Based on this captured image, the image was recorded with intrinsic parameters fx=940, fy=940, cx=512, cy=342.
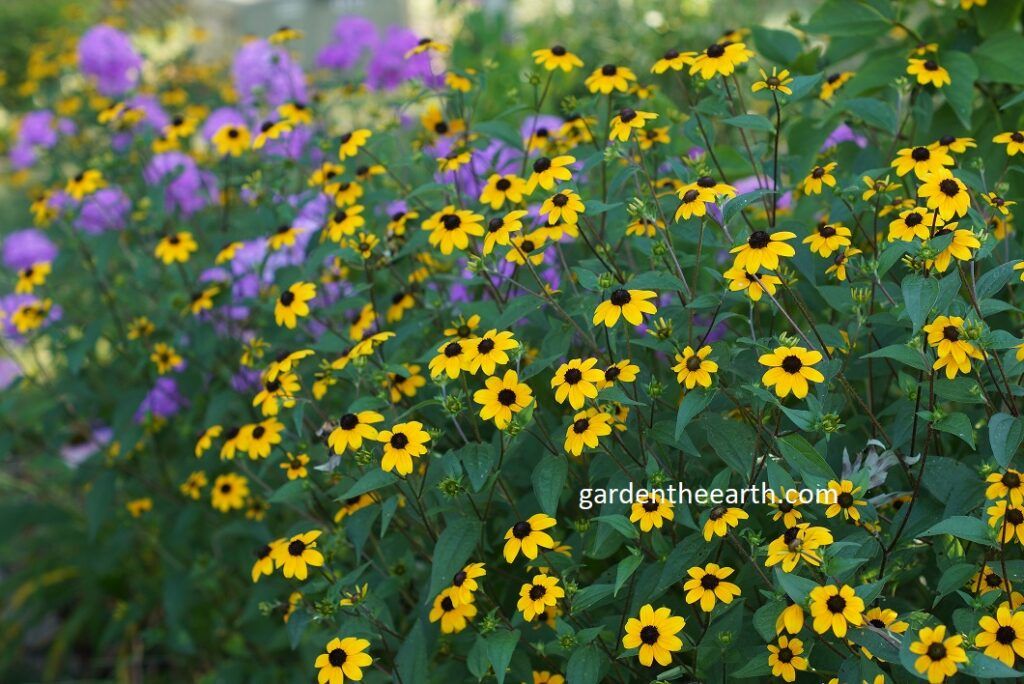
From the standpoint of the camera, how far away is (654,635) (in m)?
1.30

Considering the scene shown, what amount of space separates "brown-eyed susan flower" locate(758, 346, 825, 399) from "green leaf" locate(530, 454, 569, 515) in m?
0.35

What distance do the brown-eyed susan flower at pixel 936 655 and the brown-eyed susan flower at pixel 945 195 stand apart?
2.02 feet

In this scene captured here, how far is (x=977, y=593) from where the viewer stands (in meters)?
1.34

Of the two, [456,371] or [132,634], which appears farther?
[132,634]

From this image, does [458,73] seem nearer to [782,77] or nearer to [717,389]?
[782,77]

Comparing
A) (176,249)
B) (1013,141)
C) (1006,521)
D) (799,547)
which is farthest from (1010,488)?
(176,249)

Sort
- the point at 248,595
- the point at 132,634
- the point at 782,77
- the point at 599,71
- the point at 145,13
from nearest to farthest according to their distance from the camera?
the point at 782,77
the point at 599,71
the point at 248,595
the point at 132,634
the point at 145,13

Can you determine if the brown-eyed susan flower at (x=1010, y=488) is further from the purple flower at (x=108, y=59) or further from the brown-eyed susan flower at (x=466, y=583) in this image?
the purple flower at (x=108, y=59)

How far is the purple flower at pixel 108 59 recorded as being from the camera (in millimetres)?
3461

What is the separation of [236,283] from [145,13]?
8701 millimetres

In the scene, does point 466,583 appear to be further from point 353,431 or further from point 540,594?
point 353,431

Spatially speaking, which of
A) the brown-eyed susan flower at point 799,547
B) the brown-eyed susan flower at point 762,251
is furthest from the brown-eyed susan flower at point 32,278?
the brown-eyed susan flower at point 799,547

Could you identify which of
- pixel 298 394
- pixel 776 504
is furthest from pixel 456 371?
pixel 298 394

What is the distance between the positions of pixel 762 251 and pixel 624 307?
22cm
